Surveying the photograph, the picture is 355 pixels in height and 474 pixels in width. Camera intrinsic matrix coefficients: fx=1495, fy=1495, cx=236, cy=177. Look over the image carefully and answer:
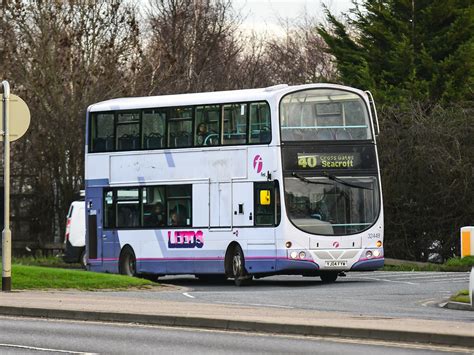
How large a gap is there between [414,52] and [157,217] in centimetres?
1553

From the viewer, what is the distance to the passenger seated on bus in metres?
34.6

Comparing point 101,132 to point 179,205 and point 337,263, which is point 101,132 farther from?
point 337,263

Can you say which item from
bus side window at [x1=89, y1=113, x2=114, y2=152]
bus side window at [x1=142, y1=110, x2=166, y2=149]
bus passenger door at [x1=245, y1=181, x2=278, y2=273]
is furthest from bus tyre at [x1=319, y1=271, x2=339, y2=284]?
bus side window at [x1=89, y1=113, x2=114, y2=152]

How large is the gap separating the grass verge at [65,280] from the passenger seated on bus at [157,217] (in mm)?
3953

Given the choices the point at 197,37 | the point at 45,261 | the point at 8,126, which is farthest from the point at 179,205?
the point at 197,37

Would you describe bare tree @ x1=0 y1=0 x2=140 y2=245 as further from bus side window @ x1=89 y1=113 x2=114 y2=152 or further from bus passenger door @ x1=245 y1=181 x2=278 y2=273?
bus passenger door @ x1=245 y1=181 x2=278 y2=273

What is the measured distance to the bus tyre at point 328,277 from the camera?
3391 centimetres

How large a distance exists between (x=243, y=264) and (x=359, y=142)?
3668 mm

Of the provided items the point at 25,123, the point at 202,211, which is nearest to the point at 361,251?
the point at 202,211

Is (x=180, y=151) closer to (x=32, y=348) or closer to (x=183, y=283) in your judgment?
(x=183, y=283)

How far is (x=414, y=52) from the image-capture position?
47.5 m

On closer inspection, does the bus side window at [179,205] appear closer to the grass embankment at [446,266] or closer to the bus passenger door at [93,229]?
the bus passenger door at [93,229]

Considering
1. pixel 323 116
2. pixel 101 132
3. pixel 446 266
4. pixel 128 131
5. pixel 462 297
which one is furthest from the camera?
pixel 446 266

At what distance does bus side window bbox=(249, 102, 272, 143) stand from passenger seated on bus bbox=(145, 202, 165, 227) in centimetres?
336
